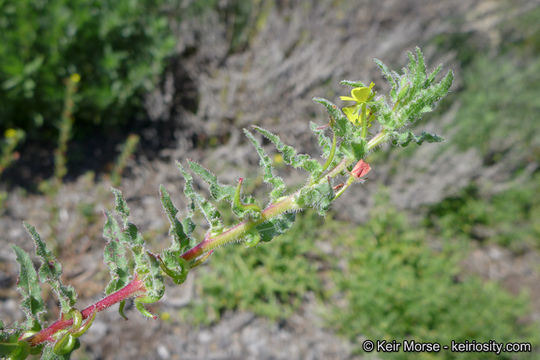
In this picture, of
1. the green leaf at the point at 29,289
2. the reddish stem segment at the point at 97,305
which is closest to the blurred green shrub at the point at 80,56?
the green leaf at the point at 29,289

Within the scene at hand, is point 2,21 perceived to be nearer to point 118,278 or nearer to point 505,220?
point 118,278

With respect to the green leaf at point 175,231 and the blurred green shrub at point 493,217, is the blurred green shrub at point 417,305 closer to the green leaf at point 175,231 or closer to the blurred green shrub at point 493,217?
the blurred green shrub at point 493,217

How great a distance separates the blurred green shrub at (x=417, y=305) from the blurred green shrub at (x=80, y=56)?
6.45 feet

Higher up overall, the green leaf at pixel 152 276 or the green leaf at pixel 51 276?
the green leaf at pixel 51 276

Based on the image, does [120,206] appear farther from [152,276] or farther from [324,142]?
[324,142]

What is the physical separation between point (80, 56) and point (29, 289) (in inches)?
94.6

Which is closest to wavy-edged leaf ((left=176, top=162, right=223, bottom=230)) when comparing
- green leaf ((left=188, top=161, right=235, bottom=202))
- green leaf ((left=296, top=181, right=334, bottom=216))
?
green leaf ((left=188, top=161, right=235, bottom=202))

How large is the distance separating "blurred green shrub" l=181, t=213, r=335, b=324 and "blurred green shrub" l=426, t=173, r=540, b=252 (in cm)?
130

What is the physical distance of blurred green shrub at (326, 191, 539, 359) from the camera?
2199mm

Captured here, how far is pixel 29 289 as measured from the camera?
66 centimetres

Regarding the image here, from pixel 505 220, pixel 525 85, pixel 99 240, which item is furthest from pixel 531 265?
pixel 99 240

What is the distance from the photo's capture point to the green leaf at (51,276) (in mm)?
602

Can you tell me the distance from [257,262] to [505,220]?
2276 mm

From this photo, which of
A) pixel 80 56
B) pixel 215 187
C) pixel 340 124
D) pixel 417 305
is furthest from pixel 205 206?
pixel 80 56
